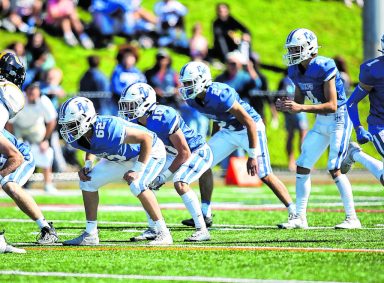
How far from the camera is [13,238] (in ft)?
32.1

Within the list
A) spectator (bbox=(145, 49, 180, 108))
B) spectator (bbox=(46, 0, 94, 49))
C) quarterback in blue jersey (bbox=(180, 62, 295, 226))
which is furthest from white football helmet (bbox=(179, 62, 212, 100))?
spectator (bbox=(46, 0, 94, 49))

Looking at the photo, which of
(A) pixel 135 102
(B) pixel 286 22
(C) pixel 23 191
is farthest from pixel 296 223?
(B) pixel 286 22

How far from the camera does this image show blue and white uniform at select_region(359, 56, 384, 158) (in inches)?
359

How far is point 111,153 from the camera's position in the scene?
8.80 metres

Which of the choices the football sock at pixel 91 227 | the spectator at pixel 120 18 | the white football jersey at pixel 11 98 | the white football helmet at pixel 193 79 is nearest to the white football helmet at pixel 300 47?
the white football helmet at pixel 193 79

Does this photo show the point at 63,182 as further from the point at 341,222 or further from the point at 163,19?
the point at 341,222

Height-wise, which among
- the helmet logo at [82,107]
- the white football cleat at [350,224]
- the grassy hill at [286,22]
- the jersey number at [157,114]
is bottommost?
the grassy hill at [286,22]

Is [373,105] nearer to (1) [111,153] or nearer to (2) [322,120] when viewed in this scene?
(2) [322,120]

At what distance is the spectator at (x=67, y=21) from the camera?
75.4 ft

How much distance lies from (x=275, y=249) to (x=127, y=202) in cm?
655

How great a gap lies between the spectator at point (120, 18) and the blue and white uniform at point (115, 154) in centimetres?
1453

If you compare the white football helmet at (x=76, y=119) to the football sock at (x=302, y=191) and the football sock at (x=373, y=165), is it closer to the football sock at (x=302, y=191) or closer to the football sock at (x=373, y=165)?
the football sock at (x=373, y=165)

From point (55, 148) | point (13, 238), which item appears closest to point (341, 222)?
point (13, 238)

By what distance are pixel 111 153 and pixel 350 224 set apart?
272 centimetres
